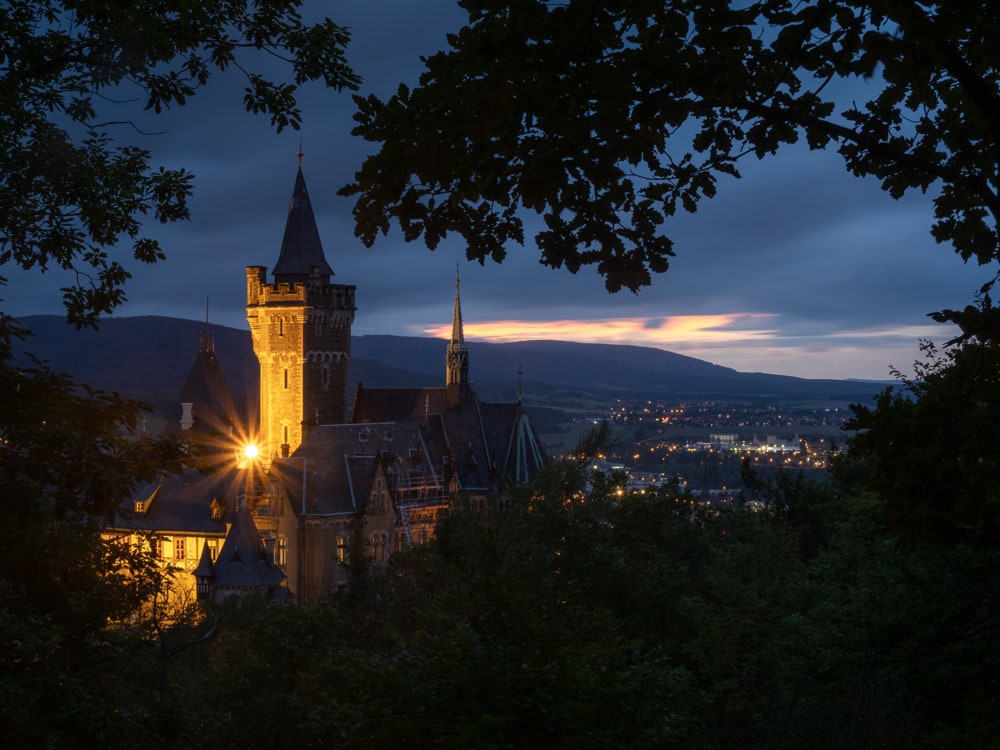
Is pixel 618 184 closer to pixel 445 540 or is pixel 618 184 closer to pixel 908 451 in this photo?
pixel 908 451

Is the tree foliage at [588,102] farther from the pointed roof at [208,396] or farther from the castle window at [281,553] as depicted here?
the pointed roof at [208,396]

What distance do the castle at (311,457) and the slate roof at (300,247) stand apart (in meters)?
0.11

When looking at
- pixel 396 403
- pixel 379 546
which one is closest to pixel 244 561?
pixel 379 546

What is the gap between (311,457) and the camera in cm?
6944

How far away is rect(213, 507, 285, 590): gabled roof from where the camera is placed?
2409 inches

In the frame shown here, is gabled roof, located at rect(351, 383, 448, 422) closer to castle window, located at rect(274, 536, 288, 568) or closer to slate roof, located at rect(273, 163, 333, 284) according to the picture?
slate roof, located at rect(273, 163, 333, 284)

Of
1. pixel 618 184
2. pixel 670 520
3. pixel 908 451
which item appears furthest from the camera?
pixel 670 520

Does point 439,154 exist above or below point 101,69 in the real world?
below

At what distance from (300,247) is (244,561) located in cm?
3450

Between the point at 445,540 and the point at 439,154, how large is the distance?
36.1 m

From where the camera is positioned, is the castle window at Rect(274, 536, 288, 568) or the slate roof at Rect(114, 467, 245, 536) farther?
the slate roof at Rect(114, 467, 245, 536)

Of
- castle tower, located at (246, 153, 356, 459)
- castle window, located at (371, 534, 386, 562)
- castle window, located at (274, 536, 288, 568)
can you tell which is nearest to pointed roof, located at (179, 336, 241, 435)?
castle tower, located at (246, 153, 356, 459)

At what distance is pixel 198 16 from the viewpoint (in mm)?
12625

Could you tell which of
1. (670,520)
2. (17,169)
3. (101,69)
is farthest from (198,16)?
(670,520)
